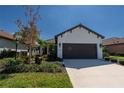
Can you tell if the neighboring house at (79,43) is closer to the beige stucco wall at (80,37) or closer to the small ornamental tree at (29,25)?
the beige stucco wall at (80,37)

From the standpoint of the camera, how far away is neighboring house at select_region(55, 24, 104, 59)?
22.1m

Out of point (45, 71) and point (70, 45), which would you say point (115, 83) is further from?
point (70, 45)

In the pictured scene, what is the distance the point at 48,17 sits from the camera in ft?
56.9

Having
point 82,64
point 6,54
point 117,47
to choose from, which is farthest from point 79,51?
point 117,47

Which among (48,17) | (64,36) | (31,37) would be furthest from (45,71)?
(64,36)

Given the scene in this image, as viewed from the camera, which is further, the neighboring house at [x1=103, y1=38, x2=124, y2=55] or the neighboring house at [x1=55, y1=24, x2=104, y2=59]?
the neighboring house at [x1=103, y1=38, x2=124, y2=55]

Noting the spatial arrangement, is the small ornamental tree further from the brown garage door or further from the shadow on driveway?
the brown garage door

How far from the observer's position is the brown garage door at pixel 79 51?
72.6 feet

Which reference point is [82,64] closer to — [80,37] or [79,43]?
[79,43]

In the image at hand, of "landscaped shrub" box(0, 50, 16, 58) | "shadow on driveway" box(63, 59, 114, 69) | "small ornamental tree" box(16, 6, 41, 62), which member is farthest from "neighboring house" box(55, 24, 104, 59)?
"small ornamental tree" box(16, 6, 41, 62)

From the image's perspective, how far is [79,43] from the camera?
2228 cm
